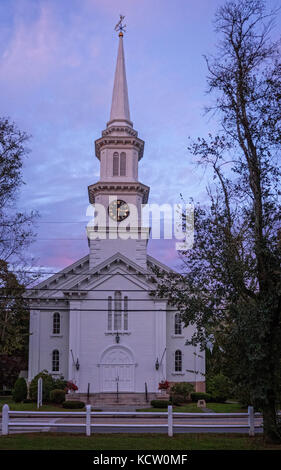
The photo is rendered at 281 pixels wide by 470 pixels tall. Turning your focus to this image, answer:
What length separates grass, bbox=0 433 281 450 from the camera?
16.8 m

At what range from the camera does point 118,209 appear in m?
48.2

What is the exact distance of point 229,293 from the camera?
16688 mm

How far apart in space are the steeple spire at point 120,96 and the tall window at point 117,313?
591 inches

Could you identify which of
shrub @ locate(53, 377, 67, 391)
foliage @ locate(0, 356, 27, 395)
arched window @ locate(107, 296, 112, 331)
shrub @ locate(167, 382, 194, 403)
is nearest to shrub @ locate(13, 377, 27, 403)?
shrub @ locate(53, 377, 67, 391)

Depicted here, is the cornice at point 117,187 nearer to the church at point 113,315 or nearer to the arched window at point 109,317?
the church at point 113,315

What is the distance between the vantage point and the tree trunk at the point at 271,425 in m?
16.4

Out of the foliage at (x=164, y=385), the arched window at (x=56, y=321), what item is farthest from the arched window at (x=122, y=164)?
the foliage at (x=164, y=385)

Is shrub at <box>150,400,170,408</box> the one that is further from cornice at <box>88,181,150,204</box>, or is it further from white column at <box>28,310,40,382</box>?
cornice at <box>88,181,150,204</box>

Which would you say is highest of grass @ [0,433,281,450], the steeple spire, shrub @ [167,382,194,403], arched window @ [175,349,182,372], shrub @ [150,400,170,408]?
the steeple spire

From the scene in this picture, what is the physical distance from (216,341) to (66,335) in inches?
1199

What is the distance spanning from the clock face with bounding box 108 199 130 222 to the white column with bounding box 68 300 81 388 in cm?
797

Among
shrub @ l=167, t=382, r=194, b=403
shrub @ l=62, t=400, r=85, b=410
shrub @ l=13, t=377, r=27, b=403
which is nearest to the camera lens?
shrub @ l=62, t=400, r=85, b=410

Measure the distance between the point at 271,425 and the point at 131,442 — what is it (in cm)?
429
